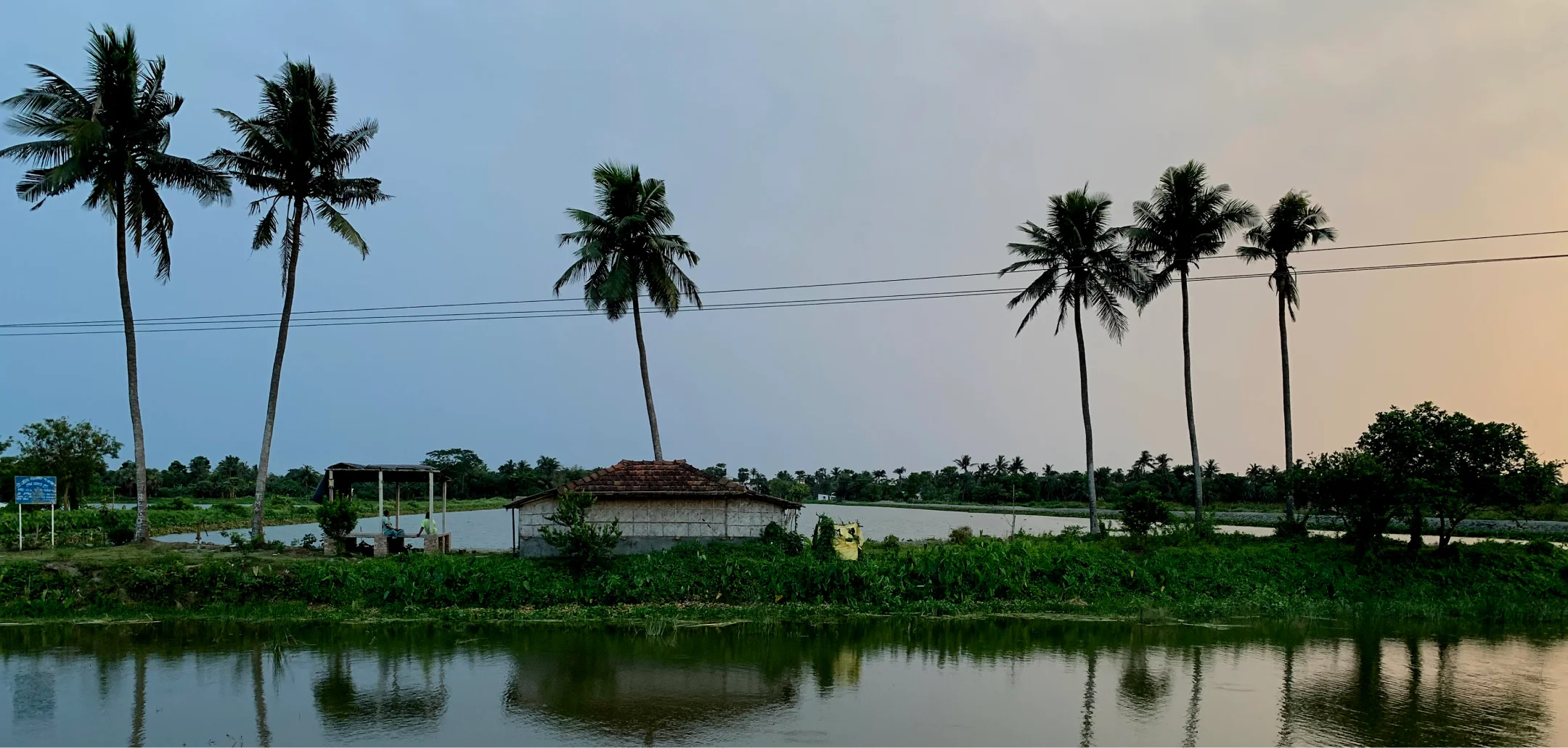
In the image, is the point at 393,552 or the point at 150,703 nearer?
the point at 150,703

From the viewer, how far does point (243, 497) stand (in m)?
74.9

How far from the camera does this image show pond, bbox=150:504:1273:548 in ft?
131

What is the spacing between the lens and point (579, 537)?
21.7 metres

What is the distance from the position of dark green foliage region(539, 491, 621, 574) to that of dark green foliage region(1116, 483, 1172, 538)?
1490 cm

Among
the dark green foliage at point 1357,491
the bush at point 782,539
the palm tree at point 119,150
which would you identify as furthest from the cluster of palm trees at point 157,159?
the dark green foliage at point 1357,491

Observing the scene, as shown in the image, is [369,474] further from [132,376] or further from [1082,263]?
[1082,263]

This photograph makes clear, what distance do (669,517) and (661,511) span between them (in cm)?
26

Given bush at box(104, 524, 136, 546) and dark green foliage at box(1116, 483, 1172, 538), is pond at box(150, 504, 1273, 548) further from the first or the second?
dark green foliage at box(1116, 483, 1172, 538)

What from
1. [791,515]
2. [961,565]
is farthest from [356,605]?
[961,565]

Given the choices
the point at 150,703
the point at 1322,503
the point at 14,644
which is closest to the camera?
the point at 150,703

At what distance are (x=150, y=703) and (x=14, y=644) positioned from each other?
710cm

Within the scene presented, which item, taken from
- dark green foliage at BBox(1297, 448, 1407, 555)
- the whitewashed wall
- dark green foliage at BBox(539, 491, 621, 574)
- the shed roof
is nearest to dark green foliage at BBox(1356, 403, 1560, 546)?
dark green foliage at BBox(1297, 448, 1407, 555)

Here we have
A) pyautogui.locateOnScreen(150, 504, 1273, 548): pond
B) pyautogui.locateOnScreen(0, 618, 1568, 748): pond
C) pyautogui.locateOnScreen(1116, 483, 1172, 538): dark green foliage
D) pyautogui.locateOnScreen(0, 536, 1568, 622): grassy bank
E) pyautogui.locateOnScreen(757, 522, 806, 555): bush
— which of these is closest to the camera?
pyautogui.locateOnScreen(0, 618, 1568, 748): pond

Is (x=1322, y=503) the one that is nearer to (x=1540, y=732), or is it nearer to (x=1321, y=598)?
(x=1321, y=598)
